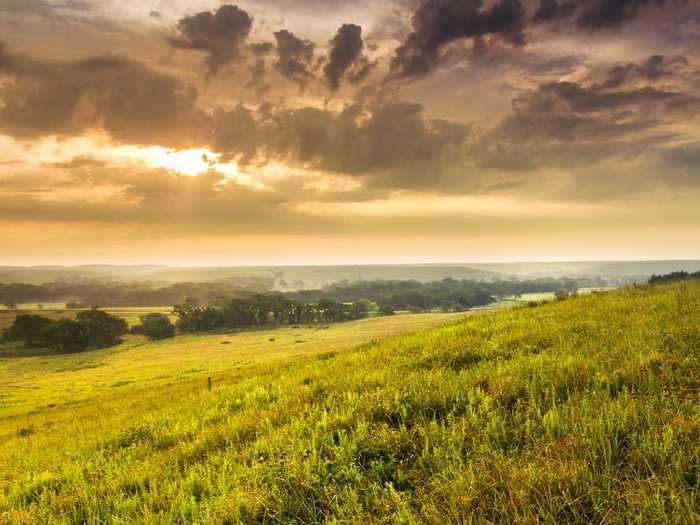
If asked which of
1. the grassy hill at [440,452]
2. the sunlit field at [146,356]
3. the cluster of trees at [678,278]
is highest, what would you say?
the cluster of trees at [678,278]

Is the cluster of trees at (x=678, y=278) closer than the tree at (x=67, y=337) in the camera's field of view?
Yes

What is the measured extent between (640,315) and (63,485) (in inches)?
563

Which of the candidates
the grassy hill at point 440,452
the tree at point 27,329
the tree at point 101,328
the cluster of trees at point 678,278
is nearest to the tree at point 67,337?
the tree at point 101,328

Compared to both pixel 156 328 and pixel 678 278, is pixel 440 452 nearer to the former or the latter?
pixel 678 278

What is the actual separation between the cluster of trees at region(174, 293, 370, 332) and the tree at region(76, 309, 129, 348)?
77.4 feet

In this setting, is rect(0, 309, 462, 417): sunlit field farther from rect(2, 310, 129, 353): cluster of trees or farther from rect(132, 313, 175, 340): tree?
rect(132, 313, 175, 340): tree

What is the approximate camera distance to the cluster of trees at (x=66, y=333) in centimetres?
13400

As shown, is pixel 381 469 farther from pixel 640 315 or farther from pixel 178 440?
pixel 640 315

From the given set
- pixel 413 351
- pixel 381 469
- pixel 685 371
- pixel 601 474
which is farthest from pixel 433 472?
pixel 413 351

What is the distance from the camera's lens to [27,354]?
429 ft

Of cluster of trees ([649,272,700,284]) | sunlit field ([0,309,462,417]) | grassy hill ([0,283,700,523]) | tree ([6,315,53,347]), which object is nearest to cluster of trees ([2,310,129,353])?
tree ([6,315,53,347])

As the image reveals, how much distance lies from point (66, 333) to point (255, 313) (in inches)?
2649

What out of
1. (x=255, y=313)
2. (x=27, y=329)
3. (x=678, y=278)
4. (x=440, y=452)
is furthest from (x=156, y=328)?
(x=440, y=452)

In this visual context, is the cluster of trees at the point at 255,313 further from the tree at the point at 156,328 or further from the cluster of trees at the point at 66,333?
the cluster of trees at the point at 66,333
